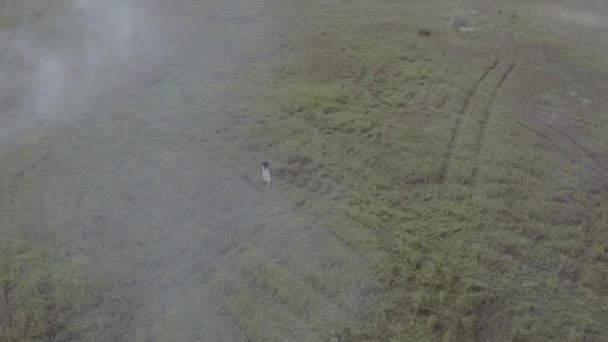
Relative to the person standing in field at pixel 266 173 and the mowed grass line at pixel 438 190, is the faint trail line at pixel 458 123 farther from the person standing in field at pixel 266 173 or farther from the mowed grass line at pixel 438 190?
the person standing in field at pixel 266 173

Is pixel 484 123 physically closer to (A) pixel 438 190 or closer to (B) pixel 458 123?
(B) pixel 458 123

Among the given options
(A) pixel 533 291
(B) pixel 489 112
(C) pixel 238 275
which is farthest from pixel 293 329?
(B) pixel 489 112

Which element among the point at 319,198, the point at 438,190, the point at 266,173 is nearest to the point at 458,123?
the point at 438,190

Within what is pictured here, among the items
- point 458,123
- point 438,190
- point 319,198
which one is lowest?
point 319,198

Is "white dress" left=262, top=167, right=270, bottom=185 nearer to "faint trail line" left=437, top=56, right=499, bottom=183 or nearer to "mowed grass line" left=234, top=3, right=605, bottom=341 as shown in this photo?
"mowed grass line" left=234, top=3, right=605, bottom=341

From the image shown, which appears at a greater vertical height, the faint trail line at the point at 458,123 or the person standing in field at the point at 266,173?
the faint trail line at the point at 458,123

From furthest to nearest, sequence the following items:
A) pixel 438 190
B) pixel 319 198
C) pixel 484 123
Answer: pixel 484 123
pixel 438 190
pixel 319 198

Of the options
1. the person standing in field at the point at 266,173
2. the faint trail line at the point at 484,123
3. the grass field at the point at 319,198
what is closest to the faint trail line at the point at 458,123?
the grass field at the point at 319,198
